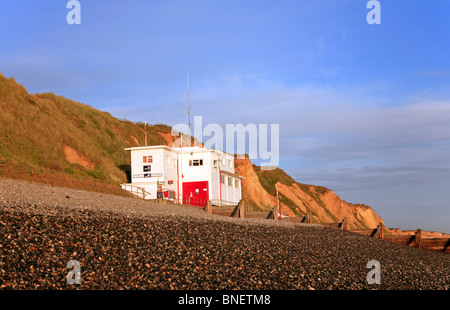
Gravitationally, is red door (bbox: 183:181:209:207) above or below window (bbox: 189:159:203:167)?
below

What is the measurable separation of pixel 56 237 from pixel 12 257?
6.56 ft

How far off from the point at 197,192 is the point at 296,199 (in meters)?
40.7

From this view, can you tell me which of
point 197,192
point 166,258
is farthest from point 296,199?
point 166,258

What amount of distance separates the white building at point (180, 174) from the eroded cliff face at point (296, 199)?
848 inches

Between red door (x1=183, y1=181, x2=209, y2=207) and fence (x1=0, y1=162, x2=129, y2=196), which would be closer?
fence (x1=0, y1=162, x2=129, y2=196)

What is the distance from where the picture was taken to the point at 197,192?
44.2 meters

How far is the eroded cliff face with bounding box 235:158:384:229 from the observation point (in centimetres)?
7138

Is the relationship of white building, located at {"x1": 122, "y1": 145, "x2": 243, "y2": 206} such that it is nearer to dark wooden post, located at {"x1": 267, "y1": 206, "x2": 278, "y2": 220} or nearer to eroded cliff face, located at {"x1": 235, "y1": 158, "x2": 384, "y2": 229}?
dark wooden post, located at {"x1": 267, "y1": 206, "x2": 278, "y2": 220}

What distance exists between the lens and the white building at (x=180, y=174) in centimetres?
4159

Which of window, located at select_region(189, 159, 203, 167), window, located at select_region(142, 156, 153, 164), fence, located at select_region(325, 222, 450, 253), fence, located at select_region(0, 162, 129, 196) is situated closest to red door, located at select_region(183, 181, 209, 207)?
window, located at select_region(189, 159, 203, 167)

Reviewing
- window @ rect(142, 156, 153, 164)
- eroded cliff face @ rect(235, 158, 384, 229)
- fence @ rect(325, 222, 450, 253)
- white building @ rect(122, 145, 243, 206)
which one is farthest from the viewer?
eroded cliff face @ rect(235, 158, 384, 229)

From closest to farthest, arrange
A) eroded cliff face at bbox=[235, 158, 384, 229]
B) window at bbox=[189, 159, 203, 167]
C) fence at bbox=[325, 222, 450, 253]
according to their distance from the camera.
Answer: fence at bbox=[325, 222, 450, 253], window at bbox=[189, 159, 203, 167], eroded cliff face at bbox=[235, 158, 384, 229]

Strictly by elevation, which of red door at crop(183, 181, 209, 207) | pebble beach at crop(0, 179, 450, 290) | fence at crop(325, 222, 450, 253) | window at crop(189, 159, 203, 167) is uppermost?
window at crop(189, 159, 203, 167)
